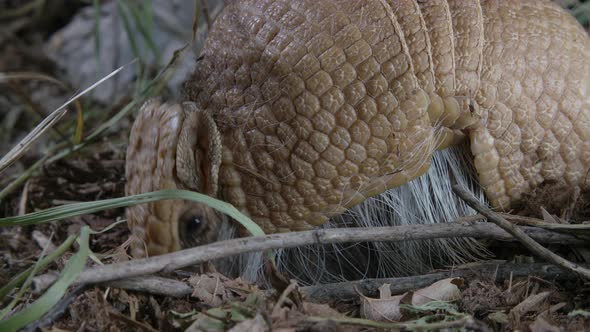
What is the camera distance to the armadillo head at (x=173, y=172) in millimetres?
2355

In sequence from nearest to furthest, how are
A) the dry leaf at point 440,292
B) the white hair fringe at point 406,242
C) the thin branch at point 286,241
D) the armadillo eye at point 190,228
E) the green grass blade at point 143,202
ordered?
the thin branch at point 286,241
the green grass blade at point 143,202
the dry leaf at point 440,292
the armadillo eye at point 190,228
the white hair fringe at point 406,242

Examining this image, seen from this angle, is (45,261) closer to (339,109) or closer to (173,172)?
(173,172)

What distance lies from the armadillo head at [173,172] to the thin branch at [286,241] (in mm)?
449

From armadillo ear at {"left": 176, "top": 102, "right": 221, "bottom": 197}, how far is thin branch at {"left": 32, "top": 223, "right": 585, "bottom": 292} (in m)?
0.47

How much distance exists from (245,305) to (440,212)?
1176 mm

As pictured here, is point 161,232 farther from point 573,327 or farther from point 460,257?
point 573,327

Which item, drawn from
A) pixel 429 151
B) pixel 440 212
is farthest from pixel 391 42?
pixel 440 212

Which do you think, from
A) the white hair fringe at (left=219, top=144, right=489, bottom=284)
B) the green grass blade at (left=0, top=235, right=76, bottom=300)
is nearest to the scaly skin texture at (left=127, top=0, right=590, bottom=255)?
the white hair fringe at (left=219, top=144, right=489, bottom=284)

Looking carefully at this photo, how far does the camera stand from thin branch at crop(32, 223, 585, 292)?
189 centimetres

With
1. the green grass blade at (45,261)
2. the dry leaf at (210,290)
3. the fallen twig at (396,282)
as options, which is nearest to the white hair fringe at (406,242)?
the fallen twig at (396,282)

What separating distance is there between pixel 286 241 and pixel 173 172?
1.96ft

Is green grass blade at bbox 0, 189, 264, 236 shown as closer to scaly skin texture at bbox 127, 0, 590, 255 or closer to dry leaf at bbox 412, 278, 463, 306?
scaly skin texture at bbox 127, 0, 590, 255

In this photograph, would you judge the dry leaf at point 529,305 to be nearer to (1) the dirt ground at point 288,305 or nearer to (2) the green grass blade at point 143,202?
(1) the dirt ground at point 288,305

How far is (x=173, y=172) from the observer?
7.73ft
